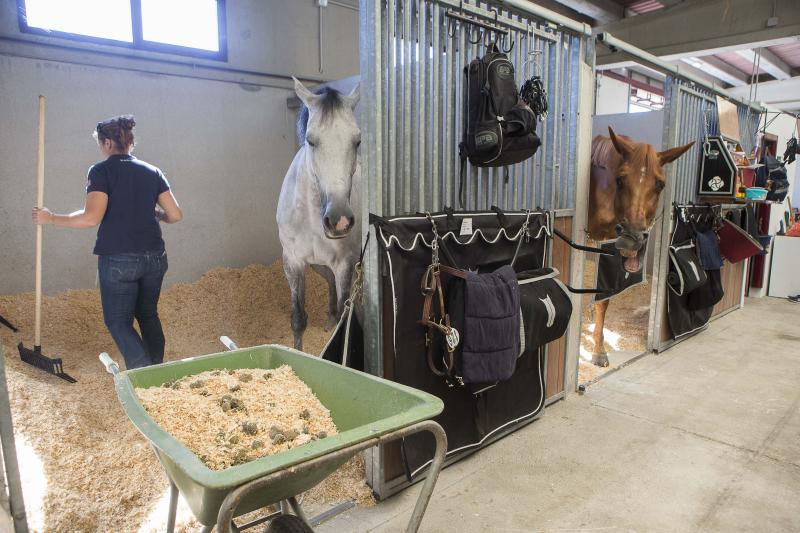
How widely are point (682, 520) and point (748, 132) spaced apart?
4.40 meters

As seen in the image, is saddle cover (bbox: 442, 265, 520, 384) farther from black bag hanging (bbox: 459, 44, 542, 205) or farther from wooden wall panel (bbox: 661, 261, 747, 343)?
wooden wall panel (bbox: 661, 261, 747, 343)

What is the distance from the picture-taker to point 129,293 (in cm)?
246

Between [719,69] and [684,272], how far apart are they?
19.4 feet

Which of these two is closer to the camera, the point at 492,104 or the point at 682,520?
the point at 682,520

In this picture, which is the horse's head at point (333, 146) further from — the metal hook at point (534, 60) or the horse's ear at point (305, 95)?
the metal hook at point (534, 60)

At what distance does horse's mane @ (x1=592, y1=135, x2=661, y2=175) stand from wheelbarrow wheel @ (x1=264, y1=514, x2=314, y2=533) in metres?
2.64

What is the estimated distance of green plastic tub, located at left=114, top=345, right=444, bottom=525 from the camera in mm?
857

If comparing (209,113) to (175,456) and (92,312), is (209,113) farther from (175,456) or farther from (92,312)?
(175,456)

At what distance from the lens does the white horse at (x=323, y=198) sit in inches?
89.7

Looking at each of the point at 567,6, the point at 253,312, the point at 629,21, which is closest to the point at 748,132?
the point at 629,21

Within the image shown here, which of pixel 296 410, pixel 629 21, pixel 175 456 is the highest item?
pixel 629 21

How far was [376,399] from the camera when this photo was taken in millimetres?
1245

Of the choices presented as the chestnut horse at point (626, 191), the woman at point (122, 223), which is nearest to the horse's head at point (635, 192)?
the chestnut horse at point (626, 191)

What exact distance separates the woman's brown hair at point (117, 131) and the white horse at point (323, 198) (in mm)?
815
